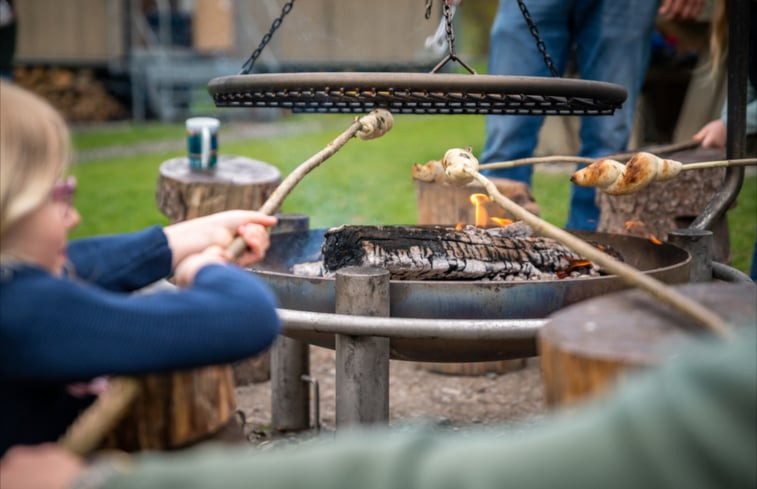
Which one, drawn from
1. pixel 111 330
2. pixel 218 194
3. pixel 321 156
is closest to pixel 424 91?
pixel 321 156

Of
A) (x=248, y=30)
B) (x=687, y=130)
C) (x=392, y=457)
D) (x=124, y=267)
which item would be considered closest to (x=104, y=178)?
(x=687, y=130)

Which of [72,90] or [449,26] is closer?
[449,26]

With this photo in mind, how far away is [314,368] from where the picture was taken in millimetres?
3932

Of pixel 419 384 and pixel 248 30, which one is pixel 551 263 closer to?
pixel 419 384

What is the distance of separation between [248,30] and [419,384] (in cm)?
1231

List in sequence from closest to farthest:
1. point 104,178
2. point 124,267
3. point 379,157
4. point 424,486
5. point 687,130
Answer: point 424,486 < point 124,267 < point 687,130 < point 104,178 < point 379,157

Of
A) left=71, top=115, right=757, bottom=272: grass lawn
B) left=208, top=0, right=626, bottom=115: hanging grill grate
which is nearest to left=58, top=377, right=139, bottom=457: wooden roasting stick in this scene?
left=208, top=0, right=626, bottom=115: hanging grill grate

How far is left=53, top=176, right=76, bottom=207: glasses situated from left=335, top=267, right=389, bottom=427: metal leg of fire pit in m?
0.78

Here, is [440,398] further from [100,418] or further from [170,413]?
[100,418]

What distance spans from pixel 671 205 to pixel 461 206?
918 mm

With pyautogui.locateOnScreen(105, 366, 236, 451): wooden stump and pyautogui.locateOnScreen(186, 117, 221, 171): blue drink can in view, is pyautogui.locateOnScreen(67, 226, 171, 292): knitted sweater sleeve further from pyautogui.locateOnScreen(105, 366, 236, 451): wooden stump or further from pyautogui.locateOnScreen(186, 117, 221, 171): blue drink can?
pyautogui.locateOnScreen(186, 117, 221, 171): blue drink can

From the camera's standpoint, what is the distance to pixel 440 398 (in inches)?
140

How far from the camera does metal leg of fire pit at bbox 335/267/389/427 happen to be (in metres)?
2.04

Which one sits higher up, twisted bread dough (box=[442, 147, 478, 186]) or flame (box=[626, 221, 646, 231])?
twisted bread dough (box=[442, 147, 478, 186])
